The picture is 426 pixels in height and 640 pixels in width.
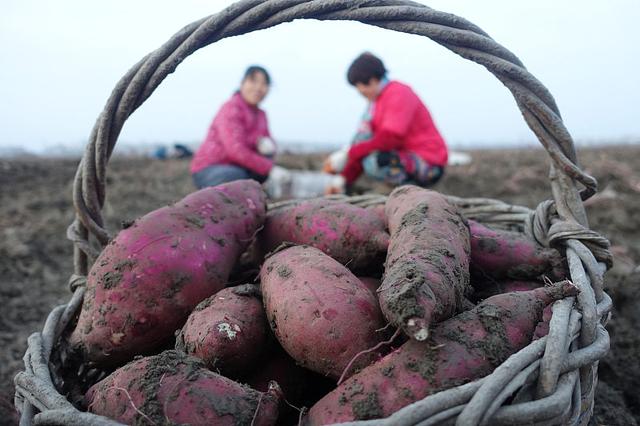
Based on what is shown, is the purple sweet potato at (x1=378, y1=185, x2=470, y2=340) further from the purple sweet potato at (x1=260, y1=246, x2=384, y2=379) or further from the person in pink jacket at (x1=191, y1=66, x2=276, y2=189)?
the person in pink jacket at (x1=191, y1=66, x2=276, y2=189)

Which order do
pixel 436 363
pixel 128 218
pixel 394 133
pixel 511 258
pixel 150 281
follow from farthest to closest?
pixel 394 133, pixel 128 218, pixel 511 258, pixel 150 281, pixel 436 363

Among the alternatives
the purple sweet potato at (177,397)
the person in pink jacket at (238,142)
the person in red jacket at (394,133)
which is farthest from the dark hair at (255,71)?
the purple sweet potato at (177,397)

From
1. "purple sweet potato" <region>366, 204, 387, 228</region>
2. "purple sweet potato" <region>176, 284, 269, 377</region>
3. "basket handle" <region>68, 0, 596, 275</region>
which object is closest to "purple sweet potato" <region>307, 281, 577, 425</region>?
"purple sweet potato" <region>176, 284, 269, 377</region>

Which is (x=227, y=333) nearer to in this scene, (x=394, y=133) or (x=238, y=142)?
(x=394, y=133)

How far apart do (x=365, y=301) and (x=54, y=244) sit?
9.62 ft

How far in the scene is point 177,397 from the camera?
88cm

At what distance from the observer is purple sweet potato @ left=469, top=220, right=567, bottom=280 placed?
129cm

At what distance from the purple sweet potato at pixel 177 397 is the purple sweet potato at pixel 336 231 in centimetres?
49

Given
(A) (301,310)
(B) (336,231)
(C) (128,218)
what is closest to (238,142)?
(C) (128,218)

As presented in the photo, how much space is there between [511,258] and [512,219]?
0.35 metres

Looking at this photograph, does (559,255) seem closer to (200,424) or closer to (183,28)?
(200,424)

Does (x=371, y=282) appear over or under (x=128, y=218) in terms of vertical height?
over

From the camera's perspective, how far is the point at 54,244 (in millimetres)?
3295

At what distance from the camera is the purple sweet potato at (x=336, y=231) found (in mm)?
1357
